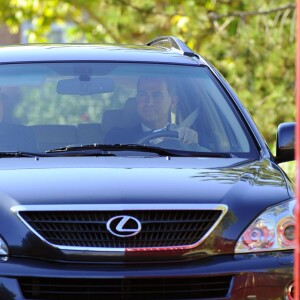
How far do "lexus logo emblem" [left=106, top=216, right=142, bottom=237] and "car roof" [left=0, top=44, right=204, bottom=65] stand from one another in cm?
172

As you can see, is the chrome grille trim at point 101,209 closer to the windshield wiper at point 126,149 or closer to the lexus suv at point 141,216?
the lexus suv at point 141,216

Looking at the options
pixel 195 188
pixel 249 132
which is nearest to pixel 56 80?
pixel 249 132

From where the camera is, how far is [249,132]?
21.2ft

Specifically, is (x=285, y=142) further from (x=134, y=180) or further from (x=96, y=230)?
(x=96, y=230)

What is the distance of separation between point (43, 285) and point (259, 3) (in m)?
12.4

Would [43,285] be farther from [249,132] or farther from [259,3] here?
[259,3]

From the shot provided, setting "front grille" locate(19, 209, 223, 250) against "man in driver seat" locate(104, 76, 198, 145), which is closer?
"front grille" locate(19, 209, 223, 250)

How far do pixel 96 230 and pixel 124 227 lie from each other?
0.12 metres

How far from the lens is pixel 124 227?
17.1 ft

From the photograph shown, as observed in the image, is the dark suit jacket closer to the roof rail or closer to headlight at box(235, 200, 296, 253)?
the roof rail

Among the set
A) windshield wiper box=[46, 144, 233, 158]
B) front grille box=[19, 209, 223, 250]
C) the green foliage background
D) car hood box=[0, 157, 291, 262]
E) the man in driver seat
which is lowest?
front grille box=[19, 209, 223, 250]

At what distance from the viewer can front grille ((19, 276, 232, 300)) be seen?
5113 mm

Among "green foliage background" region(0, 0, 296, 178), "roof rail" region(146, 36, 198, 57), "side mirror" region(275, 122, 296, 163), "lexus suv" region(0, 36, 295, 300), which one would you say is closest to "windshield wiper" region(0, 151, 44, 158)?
"lexus suv" region(0, 36, 295, 300)

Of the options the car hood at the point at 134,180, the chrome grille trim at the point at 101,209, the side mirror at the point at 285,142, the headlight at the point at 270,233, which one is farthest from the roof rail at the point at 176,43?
the chrome grille trim at the point at 101,209
